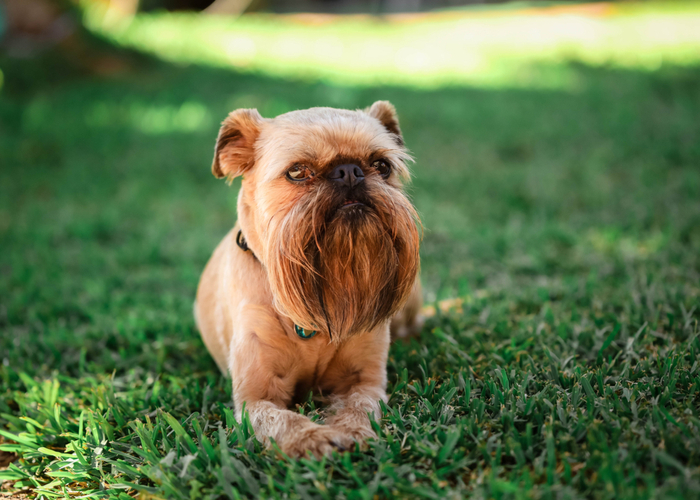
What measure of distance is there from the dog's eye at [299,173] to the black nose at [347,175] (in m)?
0.12

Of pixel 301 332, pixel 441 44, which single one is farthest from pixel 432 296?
A: pixel 441 44

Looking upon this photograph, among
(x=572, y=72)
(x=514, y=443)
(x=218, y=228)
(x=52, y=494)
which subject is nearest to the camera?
(x=514, y=443)

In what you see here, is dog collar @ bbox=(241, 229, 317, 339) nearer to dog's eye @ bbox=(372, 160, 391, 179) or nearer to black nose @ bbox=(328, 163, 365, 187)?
black nose @ bbox=(328, 163, 365, 187)

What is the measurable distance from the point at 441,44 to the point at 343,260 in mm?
11781

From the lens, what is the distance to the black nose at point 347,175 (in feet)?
7.77

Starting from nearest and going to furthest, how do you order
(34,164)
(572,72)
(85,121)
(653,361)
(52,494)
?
(52,494), (653,361), (34,164), (85,121), (572,72)

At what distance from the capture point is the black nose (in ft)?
7.77

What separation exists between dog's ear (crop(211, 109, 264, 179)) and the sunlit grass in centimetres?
796

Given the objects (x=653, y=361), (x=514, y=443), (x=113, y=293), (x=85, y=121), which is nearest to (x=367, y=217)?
(x=514, y=443)

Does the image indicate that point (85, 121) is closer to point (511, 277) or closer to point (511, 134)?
point (511, 134)

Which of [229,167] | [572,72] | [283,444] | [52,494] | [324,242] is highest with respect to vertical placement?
[572,72]

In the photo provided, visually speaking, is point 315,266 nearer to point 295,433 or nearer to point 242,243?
point 242,243

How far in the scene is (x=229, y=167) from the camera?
2.88 m

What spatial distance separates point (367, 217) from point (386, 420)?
0.94 metres
